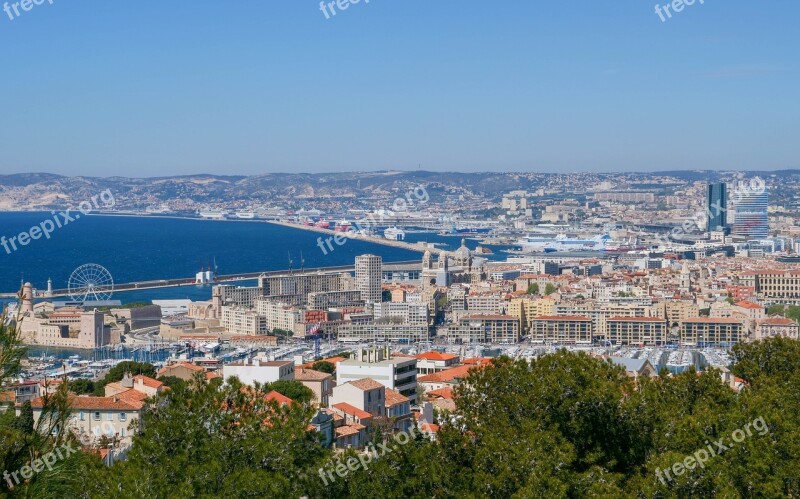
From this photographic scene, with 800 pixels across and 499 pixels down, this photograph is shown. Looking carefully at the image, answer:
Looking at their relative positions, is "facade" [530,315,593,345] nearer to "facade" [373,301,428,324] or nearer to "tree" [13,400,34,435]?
"facade" [373,301,428,324]

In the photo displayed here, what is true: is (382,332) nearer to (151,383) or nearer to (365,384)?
(151,383)

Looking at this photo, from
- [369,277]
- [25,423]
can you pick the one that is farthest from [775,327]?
[25,423]

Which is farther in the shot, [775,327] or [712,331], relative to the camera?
[712,331]

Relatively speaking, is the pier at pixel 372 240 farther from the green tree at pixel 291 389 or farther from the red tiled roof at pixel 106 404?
the red tiled roof at pixel 106 404

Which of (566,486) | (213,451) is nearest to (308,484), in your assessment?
(213,451)

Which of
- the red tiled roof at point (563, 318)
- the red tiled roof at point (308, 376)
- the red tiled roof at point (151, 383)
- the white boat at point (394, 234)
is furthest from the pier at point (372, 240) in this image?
the red tiled roof at point (151, 383)

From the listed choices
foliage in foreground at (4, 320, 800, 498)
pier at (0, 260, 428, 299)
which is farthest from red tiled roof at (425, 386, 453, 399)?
pier at (0, 260, 428, 299)
